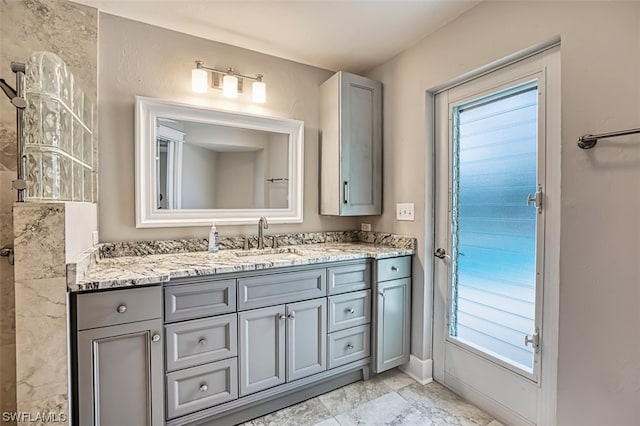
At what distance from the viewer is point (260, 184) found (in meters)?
2.39

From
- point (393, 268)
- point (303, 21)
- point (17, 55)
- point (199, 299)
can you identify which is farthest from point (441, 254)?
point (17, 55)

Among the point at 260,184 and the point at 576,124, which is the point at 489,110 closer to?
the point at 576,124

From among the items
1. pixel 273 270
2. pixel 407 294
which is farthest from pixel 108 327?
pixel 407 294

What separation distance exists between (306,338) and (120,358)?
39.2 inches

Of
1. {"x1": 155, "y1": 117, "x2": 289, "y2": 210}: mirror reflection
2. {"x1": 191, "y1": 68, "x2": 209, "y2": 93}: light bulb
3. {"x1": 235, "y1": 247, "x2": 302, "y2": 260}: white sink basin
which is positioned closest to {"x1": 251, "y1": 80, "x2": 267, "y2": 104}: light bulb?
{"x1": 155, "y1": 117, "x2": 289, "y2": 210}: mirror reflection

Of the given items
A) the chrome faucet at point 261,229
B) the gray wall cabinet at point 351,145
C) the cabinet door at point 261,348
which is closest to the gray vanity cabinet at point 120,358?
the cabinet door at point 261,348

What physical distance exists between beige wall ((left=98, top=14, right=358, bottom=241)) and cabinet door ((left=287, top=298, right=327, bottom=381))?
0.78 metres

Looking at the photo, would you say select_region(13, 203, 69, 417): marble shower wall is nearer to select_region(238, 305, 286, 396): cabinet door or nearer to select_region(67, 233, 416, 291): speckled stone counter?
select_region(67, 233, 416, 291): speckled stone counter

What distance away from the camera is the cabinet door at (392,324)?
85.1 inches

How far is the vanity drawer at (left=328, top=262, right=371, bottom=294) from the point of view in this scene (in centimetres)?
204

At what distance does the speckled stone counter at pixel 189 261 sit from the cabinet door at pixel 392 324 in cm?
25

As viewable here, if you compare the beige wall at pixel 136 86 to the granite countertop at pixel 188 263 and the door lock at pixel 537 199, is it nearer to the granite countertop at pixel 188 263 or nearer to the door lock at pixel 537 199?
the granite countertop at pixel 188 263

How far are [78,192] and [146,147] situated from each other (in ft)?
1.84

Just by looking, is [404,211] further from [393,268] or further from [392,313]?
[392,313]
